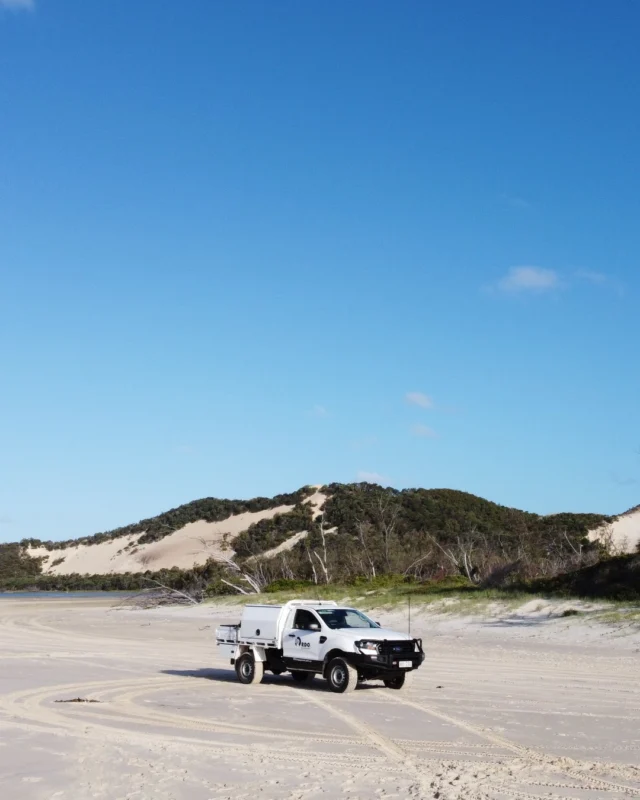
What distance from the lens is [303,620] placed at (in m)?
19.8

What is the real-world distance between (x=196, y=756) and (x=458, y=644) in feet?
63.0

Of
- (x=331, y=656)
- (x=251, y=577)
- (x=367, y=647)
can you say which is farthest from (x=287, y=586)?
(x=367, y=647)

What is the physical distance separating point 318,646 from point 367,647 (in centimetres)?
119

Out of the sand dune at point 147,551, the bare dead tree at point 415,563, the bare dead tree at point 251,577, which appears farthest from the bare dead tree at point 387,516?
the sand dune at point 147,551

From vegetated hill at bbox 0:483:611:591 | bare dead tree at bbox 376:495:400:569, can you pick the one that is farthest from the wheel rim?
bare dead tree at bbox 376:495:400:569

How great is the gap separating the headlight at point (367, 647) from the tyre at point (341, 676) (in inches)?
15.6

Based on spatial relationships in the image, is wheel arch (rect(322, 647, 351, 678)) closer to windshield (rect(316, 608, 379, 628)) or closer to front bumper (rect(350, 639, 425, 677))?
front bumper (rect(350, 639, 425, 677))

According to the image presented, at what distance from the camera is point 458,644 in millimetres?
29672

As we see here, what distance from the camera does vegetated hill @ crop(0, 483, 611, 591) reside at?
58.7m

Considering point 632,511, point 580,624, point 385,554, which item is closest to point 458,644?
point 580,624

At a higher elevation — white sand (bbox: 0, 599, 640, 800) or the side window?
the side window

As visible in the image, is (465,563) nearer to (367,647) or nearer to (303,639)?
(303,639)

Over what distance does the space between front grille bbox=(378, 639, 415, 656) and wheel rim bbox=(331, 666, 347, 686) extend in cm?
82

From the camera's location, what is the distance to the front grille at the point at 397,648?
18453 millimetres
